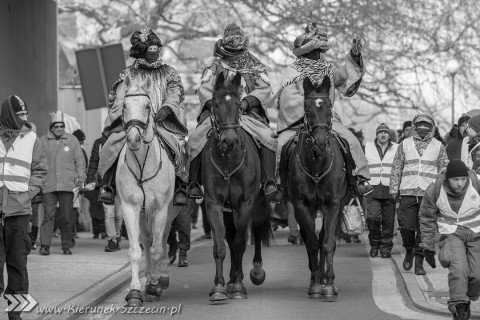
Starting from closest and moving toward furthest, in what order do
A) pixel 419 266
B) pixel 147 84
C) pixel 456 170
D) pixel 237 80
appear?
pixel 456 170, pixel 147 84, pixel 237 80, pixel 419 266

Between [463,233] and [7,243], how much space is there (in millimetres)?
4575

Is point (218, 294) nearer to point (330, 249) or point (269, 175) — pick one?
point (330, 249)

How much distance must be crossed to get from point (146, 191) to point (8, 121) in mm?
2233

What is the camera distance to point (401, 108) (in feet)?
110

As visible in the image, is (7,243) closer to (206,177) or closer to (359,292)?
(206,177)

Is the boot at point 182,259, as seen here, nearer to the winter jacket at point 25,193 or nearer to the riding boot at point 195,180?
the riding boot at point 195,180

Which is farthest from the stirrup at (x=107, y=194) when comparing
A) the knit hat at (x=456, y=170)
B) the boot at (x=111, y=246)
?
the boot at (x=111, y=246)

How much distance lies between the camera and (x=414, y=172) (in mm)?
17750

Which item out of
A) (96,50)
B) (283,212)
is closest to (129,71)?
(96,50)

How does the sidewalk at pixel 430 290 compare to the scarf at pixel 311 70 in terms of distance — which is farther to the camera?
the scarf at pixel 311 70

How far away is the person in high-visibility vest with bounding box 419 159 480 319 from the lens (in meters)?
12.2

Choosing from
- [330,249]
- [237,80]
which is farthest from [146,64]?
[330,249]

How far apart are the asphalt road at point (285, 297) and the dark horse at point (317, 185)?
34 cm

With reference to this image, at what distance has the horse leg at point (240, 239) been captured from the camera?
47.6 feet
